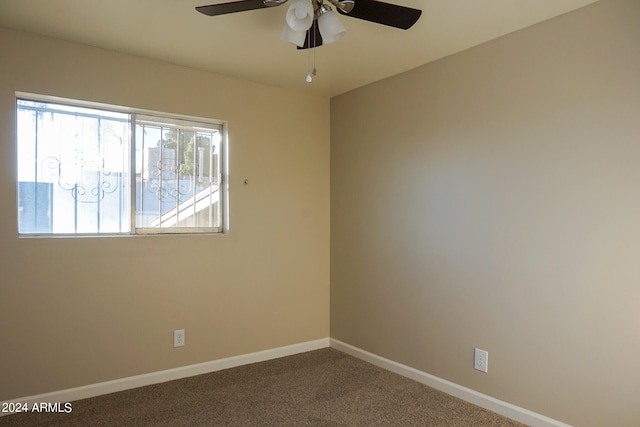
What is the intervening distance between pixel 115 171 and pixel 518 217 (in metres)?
2.71

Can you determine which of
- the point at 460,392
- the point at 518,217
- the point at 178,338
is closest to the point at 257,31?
the point at 518,217

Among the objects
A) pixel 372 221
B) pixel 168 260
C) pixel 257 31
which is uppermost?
pixel 257 31

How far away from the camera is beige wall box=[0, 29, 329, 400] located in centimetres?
256

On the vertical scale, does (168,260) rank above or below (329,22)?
below

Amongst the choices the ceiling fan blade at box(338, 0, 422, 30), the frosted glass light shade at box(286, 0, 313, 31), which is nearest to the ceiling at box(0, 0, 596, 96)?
the ceiling fan blade at box(338, 0, 422, 30)

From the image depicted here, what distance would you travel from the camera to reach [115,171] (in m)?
2.96

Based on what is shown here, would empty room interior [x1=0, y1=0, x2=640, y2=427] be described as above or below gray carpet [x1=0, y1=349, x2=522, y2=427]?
above

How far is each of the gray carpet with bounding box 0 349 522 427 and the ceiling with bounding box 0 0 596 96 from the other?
91.4 inches

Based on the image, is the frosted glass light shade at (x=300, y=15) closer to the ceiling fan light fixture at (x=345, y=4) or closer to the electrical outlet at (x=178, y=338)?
the ceiling fan light fixture at (x=345, y=4)

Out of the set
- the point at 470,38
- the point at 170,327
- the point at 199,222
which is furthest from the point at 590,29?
the point at 170,327

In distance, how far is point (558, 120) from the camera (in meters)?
2.32

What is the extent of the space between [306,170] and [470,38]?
5.80ft

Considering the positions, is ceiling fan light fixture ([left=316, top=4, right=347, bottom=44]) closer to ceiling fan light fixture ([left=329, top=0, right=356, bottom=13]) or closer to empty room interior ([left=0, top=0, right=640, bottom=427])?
ceiling fan light fixture ([left=329, top=0, right=356, bottom=13])

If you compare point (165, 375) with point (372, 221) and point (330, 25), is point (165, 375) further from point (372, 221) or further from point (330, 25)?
point (330, 25)
